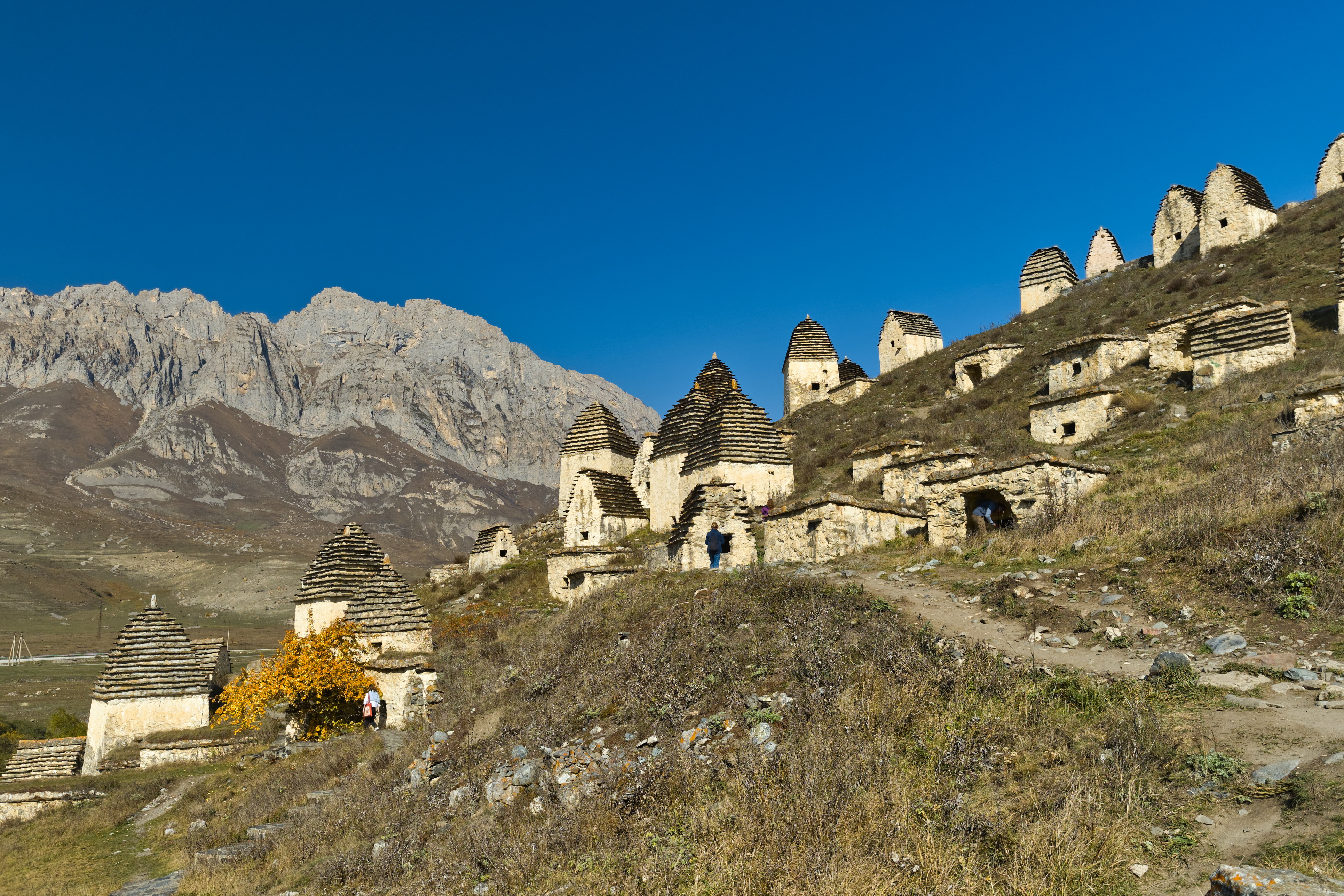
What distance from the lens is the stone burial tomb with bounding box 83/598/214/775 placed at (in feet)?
67.9

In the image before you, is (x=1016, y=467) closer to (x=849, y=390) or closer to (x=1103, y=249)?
(x=849, y=390)

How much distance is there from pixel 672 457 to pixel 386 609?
41.5ft

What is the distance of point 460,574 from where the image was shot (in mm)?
34312

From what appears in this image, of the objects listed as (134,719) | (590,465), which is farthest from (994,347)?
(134,719)

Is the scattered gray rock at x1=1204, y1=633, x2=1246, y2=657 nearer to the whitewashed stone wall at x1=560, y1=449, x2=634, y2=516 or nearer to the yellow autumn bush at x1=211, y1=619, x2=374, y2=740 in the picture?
the yellow autumn bush at x1=211, y1=619, x2=374, y2=740

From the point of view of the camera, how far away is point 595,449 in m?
34.9

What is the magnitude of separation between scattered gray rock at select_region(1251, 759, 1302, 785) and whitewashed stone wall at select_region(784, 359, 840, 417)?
140 feet

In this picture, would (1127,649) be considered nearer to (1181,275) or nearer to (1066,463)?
(1066,463)

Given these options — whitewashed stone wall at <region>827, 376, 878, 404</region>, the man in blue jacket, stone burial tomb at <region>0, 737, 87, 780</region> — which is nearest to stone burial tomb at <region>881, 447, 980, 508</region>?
the man in blue jacket

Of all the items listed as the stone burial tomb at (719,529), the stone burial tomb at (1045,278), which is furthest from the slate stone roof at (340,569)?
the stone burial tomb at (1045,278)

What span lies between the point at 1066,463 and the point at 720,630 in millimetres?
8385

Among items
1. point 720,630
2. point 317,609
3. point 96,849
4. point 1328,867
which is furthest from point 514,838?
point 317,609

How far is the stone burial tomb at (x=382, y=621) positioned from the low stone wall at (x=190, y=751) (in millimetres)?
2886

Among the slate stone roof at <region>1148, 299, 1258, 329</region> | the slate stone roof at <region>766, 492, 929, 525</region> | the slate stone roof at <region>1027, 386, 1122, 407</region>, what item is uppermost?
the slate stone roof at <region>1148, 299, 1258, 329</region>
